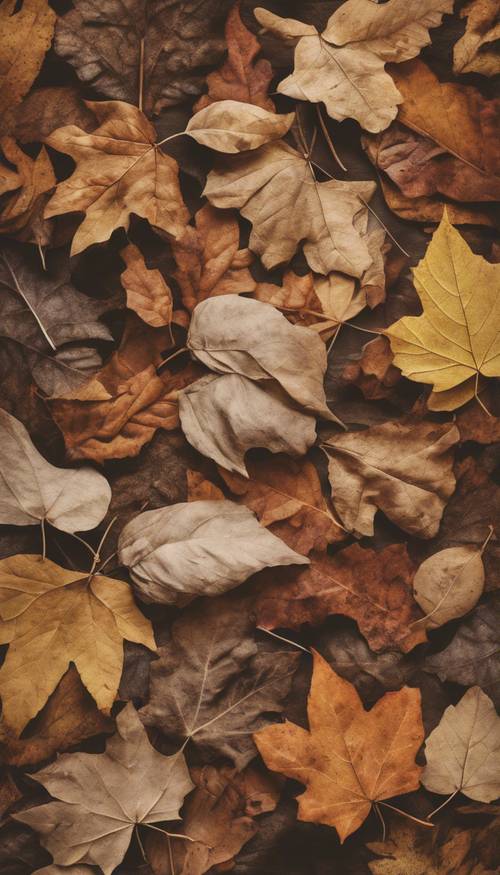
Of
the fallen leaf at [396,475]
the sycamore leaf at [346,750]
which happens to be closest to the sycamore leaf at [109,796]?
the sycamore leaf at [346,750]

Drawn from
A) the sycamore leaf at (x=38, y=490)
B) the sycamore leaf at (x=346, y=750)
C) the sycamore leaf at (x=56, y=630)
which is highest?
the sycamore leaf at (x=38, y=490)

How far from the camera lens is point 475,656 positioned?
125cm

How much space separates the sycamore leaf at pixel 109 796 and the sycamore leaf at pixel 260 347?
58 centimetres

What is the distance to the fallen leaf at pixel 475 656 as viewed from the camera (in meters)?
1.24

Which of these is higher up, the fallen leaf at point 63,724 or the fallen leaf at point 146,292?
the fallen leaf at point 146,292

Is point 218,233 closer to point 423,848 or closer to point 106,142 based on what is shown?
point 106,142

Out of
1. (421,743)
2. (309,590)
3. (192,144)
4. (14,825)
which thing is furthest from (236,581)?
(192,144)

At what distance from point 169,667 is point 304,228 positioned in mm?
772

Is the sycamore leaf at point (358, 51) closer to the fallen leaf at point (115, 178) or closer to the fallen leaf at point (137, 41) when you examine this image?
the fallen leaf at point (137, 41)

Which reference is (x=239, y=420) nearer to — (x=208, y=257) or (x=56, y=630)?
(x=208, y=257)

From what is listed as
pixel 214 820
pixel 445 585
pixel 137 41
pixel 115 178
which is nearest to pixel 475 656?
pixel 445 585

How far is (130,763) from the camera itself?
119 centimetres

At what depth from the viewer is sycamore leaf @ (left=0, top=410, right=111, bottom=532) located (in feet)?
3.92

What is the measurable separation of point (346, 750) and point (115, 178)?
1.01 m
